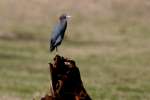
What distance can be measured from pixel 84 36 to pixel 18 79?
84.7 feet

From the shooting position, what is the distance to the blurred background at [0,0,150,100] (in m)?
26.1

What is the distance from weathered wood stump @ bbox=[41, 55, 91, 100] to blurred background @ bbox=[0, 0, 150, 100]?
10828 mm

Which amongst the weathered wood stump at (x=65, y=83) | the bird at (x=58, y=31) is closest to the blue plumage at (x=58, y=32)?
the bird at (x=58, y=31)

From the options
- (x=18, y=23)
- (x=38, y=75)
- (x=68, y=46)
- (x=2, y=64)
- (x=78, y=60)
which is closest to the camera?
(x=38, y=75)

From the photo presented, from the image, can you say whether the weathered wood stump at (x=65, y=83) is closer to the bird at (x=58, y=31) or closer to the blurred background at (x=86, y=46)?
the bird at (x=58, y=31)

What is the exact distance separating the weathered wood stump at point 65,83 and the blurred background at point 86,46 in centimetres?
1083

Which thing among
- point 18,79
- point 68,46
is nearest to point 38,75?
point 18,79

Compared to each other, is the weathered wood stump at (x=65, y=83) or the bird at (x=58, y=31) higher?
the bird at (x=58, y=31)

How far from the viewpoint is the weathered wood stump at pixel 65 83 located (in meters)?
10.5

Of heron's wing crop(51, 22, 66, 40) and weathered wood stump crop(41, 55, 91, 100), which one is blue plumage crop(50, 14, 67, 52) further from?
weathered wood stump crop(41, 55, 91, 100)

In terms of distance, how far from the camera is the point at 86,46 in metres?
47.3

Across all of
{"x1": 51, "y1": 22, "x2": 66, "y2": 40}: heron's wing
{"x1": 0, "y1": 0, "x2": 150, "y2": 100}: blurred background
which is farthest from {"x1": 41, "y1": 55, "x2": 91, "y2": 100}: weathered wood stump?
{"x1": 0, "y1": 0, "x2": 150, "y2": 100}: blurred background

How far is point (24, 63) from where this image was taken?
35.1m

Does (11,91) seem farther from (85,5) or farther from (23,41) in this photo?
(85,5)
